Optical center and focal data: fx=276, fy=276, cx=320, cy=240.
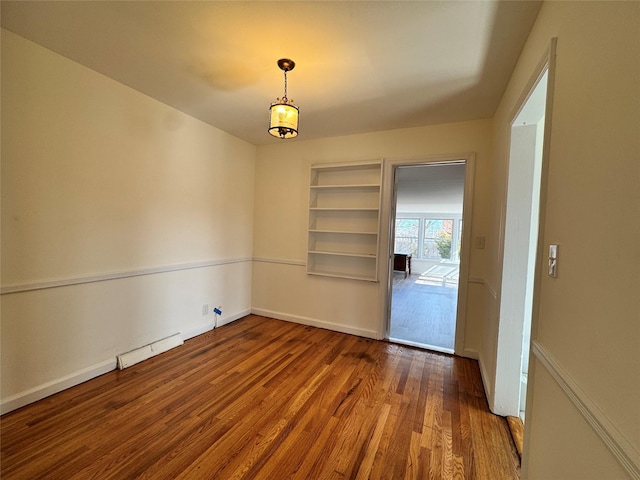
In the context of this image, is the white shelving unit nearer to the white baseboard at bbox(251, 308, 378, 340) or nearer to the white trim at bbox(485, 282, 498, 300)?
the white baseboard at bbox(251, 308, 378, 340)

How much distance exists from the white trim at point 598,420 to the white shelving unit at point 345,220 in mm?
2256

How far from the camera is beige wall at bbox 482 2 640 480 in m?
0.65

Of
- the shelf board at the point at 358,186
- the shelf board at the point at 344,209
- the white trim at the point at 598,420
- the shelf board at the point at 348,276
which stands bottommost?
the shelf board at the point at 348,276

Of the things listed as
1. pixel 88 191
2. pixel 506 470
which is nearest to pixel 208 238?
pixel 88 191

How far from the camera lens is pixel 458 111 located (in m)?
2.61

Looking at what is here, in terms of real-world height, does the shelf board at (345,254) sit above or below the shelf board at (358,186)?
below

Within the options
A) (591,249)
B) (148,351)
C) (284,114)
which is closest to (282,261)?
(148,351)

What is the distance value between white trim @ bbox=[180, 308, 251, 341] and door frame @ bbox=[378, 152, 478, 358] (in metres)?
1.89

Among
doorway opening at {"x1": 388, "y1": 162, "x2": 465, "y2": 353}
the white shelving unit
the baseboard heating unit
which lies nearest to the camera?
the baseboard heating unit

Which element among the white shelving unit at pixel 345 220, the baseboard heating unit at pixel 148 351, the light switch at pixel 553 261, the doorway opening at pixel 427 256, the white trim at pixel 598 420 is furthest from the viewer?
the doorway opening at pixel 427 256

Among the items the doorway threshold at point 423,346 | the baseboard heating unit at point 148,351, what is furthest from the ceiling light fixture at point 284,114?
the doorway threshold at point 423,346

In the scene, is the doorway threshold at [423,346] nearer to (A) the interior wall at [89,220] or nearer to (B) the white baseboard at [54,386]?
(A) the interior wall at [89,220]

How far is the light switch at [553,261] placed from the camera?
1.05 m

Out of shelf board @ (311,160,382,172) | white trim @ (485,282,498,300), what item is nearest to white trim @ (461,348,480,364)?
white trim @ (485,282,498,300)
